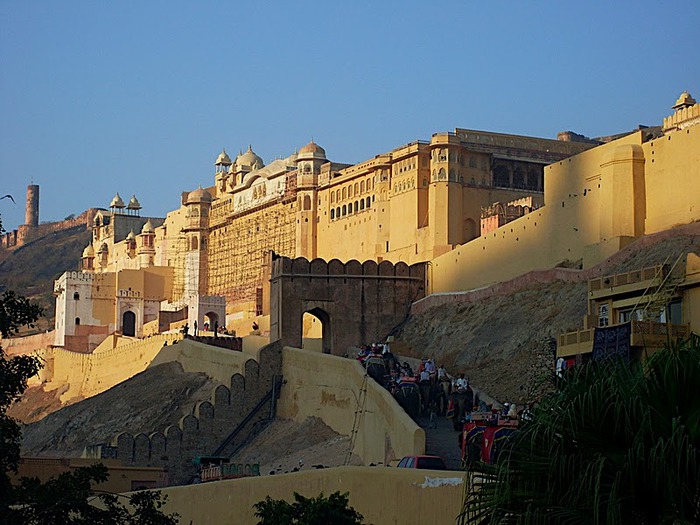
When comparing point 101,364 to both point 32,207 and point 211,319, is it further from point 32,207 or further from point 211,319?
point 32,207

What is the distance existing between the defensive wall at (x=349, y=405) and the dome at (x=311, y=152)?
100 ft

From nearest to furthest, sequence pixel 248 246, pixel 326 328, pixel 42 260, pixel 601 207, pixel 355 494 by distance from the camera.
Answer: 1. pixel 355 494
2. pixel 601 207
3. pixel 326 328
4. pixel 248 246
5. pixel 42 260

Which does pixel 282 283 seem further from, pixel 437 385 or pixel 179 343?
pixel 437 385

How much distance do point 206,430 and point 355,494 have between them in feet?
67.0

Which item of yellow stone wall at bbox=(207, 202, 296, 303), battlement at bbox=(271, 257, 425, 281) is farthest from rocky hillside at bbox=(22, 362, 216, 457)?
yellow stone wall at bbox=(207, 202, 296, 303)

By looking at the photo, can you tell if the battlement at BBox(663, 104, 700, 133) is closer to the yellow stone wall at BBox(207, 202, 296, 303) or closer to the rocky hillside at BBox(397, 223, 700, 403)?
the rocky hillside at BBox(397, 223, 700, 403)

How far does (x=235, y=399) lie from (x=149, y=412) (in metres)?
7.56

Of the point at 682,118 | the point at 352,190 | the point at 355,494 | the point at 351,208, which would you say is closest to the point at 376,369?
the point at 355,494

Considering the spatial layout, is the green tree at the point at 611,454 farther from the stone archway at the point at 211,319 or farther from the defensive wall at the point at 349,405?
the stone archway at the point at 211,319

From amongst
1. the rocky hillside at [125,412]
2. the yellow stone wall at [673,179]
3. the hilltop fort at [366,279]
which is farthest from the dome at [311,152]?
the yellow stone wall at [673,179]

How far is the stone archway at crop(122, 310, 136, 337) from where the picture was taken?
255 ft

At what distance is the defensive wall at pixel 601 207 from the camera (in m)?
35.4

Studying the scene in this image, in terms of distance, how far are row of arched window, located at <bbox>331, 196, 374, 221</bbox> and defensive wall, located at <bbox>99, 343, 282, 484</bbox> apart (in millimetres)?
22807

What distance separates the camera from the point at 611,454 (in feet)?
36.9
